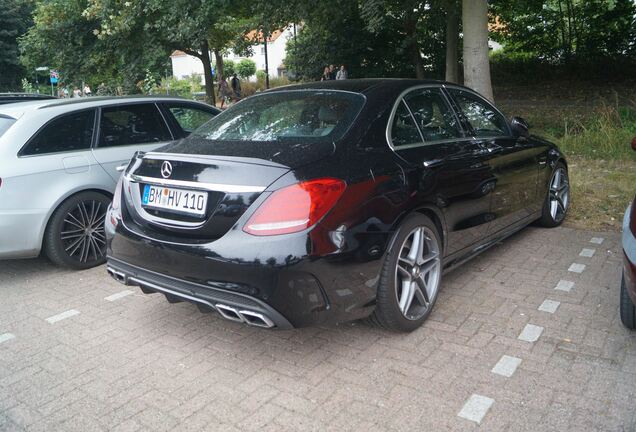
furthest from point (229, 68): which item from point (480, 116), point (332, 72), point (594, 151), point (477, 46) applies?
point (480, 116)

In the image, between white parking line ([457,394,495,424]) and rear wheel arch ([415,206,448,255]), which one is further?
rear wheel arch ([415,206,448,255])

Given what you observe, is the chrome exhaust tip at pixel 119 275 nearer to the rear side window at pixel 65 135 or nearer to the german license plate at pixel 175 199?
the german license plate at pixel 175 199

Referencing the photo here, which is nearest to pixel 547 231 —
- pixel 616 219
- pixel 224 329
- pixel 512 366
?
pixel 616 219

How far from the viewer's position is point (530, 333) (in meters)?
3.57

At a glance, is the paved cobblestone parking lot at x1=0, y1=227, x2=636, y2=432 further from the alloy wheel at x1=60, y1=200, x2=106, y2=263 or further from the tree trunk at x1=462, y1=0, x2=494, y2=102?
the tree trunk at x1=462, y1=0, x2=494, y2=102

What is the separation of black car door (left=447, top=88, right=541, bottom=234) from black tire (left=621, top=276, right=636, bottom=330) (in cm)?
117

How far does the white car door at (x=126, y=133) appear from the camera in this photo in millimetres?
5414

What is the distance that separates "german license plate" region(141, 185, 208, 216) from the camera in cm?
310

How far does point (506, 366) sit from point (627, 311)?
0.90 metres

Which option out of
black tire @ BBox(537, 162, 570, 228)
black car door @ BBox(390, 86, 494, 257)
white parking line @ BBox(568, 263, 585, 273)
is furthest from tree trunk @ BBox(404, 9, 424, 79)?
black car door @ BBox(390, 86, 494, 257)

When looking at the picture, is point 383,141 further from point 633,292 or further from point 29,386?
point 29,386

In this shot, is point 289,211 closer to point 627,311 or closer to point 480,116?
point 627,311

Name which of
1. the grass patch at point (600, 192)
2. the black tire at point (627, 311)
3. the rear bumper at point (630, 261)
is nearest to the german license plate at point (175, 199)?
the rear bumper at point (630, 261)

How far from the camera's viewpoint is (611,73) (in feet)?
67.1
